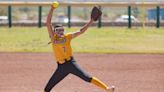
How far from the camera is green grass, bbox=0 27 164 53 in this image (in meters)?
22.8

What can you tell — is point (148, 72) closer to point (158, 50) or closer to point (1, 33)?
point (158, 50)

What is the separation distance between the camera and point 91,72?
624 inches

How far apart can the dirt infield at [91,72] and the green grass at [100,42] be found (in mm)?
1944

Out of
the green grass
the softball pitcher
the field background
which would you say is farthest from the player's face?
the green grass

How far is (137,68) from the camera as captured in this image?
55.4ft

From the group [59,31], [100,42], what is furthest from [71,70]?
[100,42]

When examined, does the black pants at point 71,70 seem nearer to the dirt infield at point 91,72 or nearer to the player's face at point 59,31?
the player's face at point 59,31

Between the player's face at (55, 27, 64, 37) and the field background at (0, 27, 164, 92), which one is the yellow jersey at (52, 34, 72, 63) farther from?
the field background at (0, 27, 164, 92)

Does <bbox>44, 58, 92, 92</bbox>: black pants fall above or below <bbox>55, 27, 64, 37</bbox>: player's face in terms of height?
below

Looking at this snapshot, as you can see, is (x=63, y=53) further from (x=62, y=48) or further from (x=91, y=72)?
(x=91, y=72)

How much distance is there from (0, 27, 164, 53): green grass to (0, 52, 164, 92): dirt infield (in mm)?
1944

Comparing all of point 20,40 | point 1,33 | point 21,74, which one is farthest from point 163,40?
point 21,74

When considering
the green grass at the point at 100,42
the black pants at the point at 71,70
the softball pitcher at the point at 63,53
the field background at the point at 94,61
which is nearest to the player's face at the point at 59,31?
the softball pitcher at the point at 63,53

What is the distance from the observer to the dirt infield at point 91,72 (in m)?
13.0
